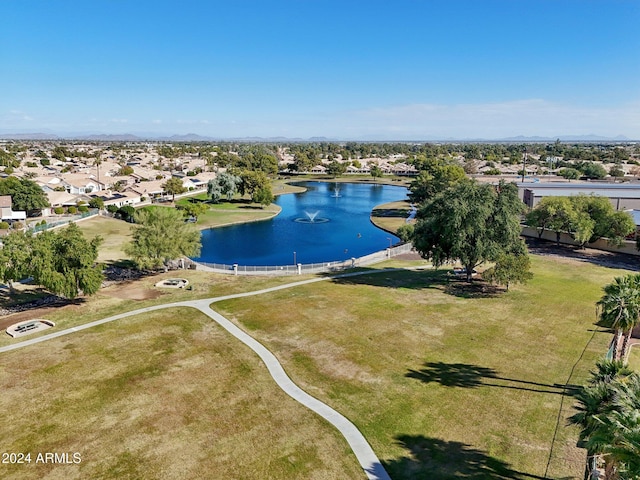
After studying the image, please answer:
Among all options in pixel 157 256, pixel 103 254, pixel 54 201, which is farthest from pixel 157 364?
pixel 54 201

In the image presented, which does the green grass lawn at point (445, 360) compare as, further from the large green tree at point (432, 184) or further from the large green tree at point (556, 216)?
the large green tree at point (432, 184)

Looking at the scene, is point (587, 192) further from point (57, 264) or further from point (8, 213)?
point (8, 213)

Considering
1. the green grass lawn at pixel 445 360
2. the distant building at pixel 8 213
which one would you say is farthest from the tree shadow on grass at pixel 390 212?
the distant building at pixel 8 213

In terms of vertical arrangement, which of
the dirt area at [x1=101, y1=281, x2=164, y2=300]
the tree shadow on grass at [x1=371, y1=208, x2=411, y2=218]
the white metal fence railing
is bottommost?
the dirt area at [x1=101, y1=281, x2=164, y2=300]

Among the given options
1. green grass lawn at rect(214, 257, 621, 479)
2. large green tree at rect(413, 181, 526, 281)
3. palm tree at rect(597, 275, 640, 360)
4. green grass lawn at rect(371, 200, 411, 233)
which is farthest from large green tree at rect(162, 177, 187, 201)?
palm tree at rect(597, 275, 640, 360)

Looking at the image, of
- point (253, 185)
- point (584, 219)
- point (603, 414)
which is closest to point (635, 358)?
point (603, 414)

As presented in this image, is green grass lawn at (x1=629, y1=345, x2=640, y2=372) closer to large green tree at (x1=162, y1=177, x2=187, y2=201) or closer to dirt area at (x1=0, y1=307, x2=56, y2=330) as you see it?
dirt area at (x1=0, y1=307, x2=56, y2=330)

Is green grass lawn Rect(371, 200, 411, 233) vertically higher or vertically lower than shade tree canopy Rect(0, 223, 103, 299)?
lower
